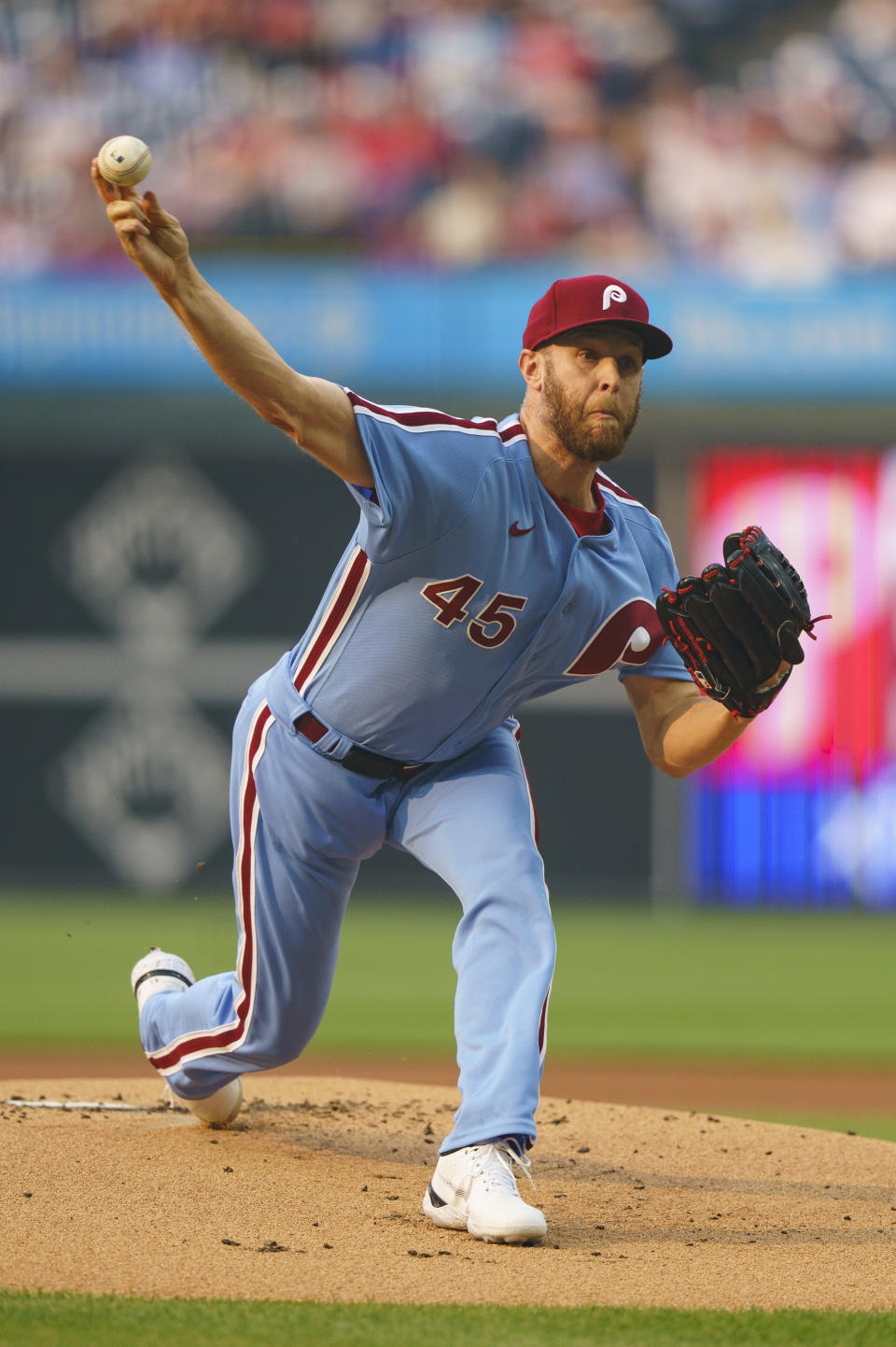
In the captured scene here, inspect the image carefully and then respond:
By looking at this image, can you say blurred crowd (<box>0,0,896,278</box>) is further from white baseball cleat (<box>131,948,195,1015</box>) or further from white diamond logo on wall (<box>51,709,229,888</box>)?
white baseball cleat (<box>131,948,195,1015</box>)

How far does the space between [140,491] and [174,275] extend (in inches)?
321

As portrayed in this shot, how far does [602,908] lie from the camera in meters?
10.1

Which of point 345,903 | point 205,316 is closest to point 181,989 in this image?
point 345,903

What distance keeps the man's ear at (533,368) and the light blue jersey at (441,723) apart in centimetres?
8

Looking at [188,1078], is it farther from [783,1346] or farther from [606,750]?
[606,750]

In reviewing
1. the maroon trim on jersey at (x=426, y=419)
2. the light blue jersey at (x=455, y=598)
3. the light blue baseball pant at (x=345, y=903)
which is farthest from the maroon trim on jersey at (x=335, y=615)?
the maroon trim on jersey at (x=426, y=419)

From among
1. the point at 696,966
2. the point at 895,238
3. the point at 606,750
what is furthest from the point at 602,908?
the point at 895,238

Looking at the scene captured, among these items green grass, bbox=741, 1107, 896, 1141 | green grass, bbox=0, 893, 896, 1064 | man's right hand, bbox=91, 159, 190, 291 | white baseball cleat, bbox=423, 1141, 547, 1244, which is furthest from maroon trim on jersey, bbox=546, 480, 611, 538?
green grass, bbox=0, 893, 896, 1064

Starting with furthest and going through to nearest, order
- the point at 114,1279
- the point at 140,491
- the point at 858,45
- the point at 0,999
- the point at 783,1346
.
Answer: the point at 858,45, the point at 140,491, the point at 0,999, the point at 114,1279, the point at 783,1346

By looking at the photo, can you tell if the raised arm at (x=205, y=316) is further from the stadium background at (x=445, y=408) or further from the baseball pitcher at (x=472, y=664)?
the stadium background at (x=445, y=408)

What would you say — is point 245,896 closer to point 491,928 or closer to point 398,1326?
point 491,928

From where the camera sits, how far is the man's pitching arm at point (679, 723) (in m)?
3.37

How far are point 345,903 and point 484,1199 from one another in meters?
0.74

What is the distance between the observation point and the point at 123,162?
2.68 meters
